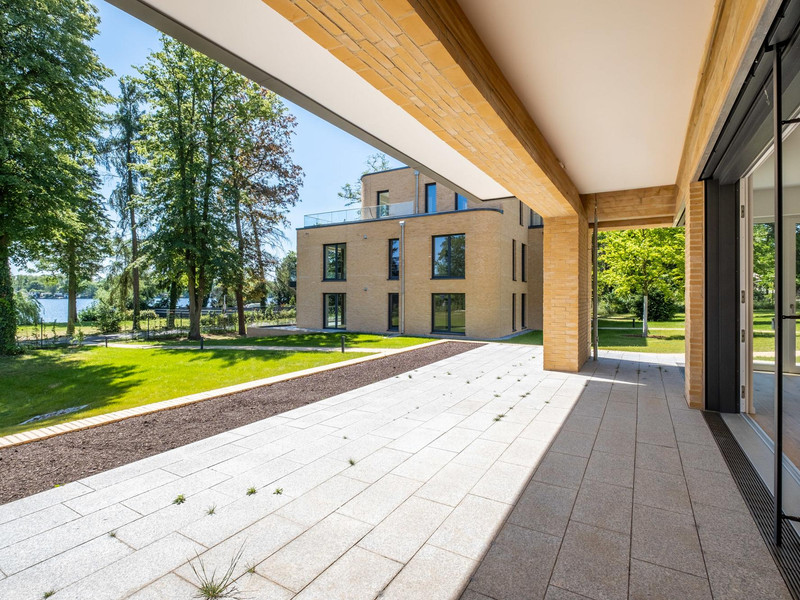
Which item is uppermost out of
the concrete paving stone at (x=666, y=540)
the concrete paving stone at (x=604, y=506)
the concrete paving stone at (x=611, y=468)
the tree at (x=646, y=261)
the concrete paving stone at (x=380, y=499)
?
the tree at (x=646, y=261)

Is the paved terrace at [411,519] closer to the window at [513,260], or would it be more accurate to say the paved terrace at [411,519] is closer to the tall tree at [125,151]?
the window at [513,260]

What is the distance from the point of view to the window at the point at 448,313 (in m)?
16.4

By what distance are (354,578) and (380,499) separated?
853mm

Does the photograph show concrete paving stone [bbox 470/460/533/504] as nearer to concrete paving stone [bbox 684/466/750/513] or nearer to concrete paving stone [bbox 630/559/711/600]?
concrete paving stone [bbox 630/559/711/600]

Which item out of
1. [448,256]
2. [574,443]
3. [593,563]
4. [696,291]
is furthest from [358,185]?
[593,563]

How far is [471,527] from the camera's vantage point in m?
2.56

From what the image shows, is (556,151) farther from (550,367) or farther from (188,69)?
(188,69)

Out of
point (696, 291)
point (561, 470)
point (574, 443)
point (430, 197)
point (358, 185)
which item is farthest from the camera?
point (358, 185)

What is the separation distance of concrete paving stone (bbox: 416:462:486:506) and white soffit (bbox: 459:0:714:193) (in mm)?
3580

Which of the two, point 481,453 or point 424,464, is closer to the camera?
point 424,464

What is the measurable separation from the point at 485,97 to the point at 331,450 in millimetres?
3549

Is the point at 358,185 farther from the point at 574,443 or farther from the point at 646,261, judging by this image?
Result: the point at 574,443

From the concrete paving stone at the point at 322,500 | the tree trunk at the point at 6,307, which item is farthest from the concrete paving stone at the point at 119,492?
the tree trunk at the point at 6,307

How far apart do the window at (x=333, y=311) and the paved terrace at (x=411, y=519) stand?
15468 millimetres
